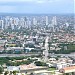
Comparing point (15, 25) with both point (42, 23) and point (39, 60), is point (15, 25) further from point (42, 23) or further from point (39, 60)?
point (39, 60)

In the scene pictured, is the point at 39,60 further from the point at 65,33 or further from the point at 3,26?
the point at 3,26

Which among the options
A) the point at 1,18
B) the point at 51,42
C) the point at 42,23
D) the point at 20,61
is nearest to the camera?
the point at 20,61

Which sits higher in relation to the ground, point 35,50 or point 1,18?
point 1,18

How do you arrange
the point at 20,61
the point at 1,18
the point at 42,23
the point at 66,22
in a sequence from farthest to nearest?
the point at 1,18, the point at 42,23, the point at 66,22, the point at 20,61

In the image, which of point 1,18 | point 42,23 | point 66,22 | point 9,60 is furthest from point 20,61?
point 1,18

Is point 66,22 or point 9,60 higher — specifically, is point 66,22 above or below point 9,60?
above

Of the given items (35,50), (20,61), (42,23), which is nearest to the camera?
(20,61)

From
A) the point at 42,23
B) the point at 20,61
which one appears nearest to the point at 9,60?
the point at 20,61

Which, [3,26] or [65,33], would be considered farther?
[3,26]

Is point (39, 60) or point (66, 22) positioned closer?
point (39, 60)
